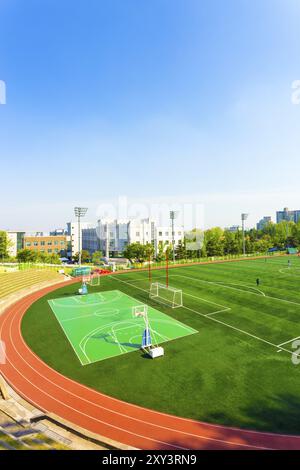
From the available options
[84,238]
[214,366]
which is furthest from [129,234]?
[214,366]

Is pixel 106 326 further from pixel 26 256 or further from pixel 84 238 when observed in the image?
pixel 84 238

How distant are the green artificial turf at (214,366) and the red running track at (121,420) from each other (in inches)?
20.2

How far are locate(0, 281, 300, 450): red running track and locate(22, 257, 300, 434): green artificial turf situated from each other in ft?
1.68

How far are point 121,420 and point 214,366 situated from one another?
673 centimetres

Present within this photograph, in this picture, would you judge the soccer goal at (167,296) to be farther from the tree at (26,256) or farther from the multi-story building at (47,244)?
the multi-story building at (47,244)

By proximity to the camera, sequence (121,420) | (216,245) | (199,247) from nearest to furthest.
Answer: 1. (121,420)
2. (199,247)
3. (216,245)

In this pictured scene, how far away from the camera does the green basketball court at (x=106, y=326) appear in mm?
18028

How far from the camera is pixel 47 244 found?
319 feet

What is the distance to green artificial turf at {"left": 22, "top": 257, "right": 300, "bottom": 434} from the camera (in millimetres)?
11834

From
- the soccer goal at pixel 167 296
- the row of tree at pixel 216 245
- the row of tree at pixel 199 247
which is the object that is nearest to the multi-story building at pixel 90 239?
the row of tree at pixel 199 247

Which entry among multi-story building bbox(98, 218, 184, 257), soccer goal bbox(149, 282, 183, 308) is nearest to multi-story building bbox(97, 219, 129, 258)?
multi-story building bbox(98, 218, 184, 257)
